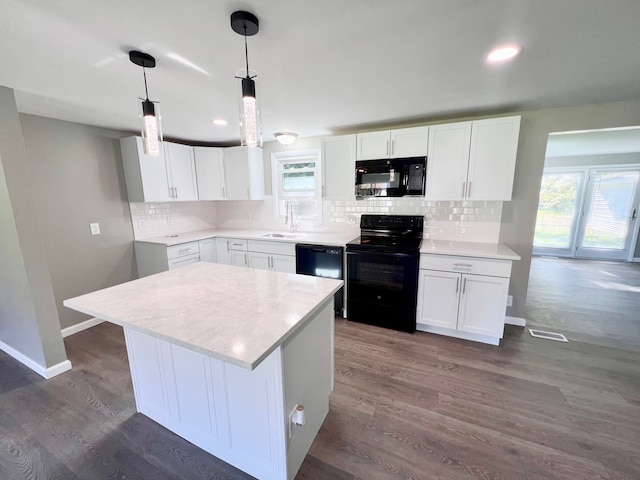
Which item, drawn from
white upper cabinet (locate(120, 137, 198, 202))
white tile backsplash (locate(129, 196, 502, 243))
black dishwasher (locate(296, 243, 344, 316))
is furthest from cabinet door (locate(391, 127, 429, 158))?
white upper cabinet (locate(120, 137, 198, 202))

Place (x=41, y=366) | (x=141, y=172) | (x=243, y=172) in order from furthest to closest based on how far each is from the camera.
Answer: (x=243, y=172) < (x=141, y=172) < (x=41, y=366)

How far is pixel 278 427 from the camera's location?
1.21 m

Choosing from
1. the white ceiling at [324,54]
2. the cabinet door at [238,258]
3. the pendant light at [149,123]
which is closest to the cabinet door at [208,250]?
the cabinet door at [238,258]

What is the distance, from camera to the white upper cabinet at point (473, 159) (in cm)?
245

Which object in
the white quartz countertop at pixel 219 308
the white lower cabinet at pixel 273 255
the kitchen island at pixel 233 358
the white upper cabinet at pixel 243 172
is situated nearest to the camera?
the white quartz countertop at pixel 219 308

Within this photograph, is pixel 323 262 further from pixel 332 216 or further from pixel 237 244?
pixel 237 244

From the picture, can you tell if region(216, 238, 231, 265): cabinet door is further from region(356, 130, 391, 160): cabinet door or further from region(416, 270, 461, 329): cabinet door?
region(416, 270, 461, 329): cabinet door

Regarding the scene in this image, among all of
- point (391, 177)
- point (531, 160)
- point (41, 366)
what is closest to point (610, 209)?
point (531, 160)

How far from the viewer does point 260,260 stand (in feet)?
11.4

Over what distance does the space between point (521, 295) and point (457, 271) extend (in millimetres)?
990

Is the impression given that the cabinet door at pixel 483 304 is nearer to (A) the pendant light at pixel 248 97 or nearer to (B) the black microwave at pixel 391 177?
(B) the black microwave at pixel 391 177

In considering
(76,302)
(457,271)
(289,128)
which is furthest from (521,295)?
(76,302)

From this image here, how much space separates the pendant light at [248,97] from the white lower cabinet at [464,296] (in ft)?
6.76

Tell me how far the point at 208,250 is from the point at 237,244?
0.44m
